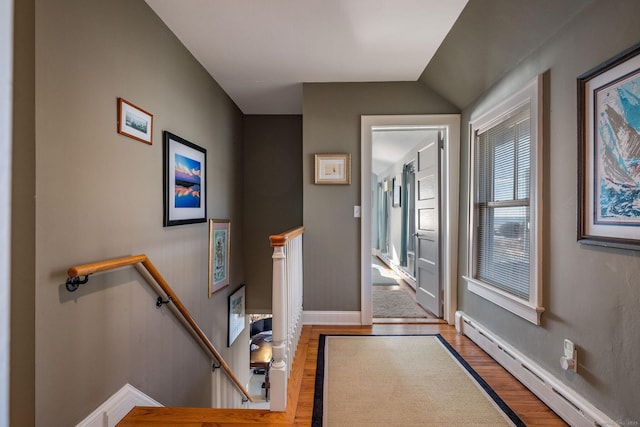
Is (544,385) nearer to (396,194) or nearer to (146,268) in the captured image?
(146,268)

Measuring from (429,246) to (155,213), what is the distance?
107 inches

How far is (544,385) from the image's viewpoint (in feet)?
6.01

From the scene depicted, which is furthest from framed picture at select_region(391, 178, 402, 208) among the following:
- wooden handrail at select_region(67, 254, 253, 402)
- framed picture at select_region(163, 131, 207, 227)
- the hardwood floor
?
wooden handrail at select_region(67, 254, 253, 402)

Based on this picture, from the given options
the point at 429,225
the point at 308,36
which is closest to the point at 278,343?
the point at 308,36

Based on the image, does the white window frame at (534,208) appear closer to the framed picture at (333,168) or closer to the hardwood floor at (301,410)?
the hardwood floor at (301,410)

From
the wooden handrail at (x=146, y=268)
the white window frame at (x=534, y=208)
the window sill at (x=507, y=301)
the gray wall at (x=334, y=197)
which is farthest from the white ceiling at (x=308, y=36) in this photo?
the window sill at (x=507, y=301)

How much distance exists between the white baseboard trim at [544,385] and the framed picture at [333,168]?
1.77 meters

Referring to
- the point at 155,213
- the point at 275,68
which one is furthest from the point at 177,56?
the point at 155,213

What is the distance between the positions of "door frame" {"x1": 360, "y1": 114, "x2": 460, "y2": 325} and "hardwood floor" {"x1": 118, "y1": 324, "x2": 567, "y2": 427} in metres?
0.74

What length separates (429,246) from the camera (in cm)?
350

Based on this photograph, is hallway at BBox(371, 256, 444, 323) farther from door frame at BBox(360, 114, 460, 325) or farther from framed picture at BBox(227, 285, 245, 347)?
framed picture at BBox(227, 285, 245, 347)

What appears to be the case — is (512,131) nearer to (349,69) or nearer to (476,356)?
(349,69)

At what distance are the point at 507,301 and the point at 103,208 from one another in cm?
257

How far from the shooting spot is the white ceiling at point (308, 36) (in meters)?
2.04
